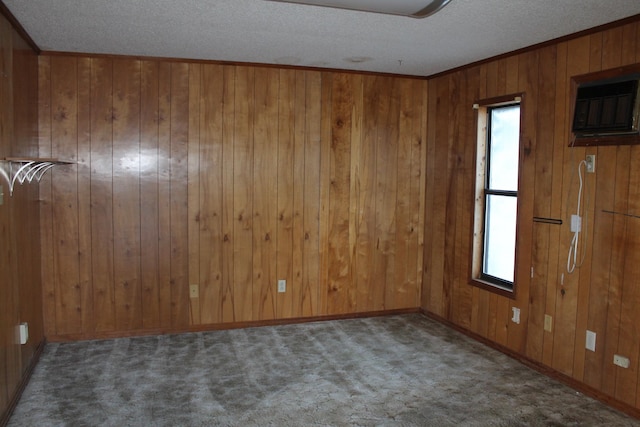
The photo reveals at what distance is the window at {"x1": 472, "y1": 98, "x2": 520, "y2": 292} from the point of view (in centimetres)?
429

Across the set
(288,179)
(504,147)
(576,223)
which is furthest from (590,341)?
(288,179)

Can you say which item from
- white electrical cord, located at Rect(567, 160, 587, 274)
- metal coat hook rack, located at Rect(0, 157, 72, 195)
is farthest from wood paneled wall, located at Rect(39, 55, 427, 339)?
white electrical cord, located at Rect(567, 160, 587, 274)

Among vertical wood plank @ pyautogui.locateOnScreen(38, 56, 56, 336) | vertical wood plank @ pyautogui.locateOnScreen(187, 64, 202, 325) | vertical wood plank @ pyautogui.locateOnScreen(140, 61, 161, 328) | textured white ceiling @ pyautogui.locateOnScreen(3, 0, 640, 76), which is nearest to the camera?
textured white ceiling @ pyautogui.locateOnScreen(3, 0, 640, 76)

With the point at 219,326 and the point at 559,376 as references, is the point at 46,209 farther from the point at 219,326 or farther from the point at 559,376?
the point at 559,376

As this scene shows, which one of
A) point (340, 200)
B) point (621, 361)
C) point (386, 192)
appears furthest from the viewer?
point (386, 192)

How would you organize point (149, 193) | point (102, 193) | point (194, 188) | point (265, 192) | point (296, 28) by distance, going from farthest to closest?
point (265, 192) < point (194, 188) < point (149, 193) < point (102, 193) < point (296, 28)

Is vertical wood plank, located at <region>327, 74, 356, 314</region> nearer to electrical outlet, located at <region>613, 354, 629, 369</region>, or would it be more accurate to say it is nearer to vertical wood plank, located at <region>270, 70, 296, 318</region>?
vertical wood plank, located at <region>270, 70, 296, 318</region>

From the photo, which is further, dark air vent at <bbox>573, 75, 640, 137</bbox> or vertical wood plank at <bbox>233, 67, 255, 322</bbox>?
vertical wood plank at <bbox>233, 67, 255, 322</bbox>

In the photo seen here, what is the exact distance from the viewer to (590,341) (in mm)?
3461

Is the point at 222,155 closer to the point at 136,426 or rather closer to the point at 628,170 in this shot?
the point at 136,426

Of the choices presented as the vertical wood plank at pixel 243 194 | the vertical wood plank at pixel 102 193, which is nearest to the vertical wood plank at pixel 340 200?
the vertical wood plank at pixel 243 194

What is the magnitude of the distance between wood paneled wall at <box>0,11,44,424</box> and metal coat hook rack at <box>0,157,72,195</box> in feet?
0.16

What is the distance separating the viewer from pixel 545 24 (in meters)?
3.34

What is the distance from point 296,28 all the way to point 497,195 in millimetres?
2222
